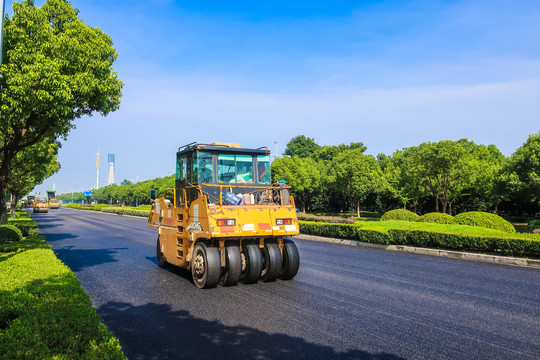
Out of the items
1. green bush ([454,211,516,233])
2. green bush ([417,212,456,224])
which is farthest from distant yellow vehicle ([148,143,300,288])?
green bush ([417,212,456,224])

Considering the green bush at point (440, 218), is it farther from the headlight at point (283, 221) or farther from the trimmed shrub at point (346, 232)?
the headlight at point (283, 221)

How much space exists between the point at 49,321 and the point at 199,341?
1871mm

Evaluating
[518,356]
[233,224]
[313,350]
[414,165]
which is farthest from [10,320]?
[414,165]

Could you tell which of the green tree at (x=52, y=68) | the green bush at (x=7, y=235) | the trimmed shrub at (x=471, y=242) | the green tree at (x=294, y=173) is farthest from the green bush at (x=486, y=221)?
the green tree at (x=294, y=173)

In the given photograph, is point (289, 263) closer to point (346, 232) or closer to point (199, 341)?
point (199, 341)

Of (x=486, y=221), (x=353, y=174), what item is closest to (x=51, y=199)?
(x=353, y=174)

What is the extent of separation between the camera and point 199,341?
5.09 m

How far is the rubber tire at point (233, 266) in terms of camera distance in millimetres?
8086

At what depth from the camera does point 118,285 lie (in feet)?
28.1

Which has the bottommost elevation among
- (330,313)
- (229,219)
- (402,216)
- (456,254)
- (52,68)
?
(456,254)

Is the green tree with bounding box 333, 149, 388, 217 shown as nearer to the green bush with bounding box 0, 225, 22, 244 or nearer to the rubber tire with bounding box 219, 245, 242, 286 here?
the green bush with bounding box 0, 225, 22, 244

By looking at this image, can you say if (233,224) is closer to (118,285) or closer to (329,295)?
(329,295)

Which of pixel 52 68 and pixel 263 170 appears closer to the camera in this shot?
pixel 52 68

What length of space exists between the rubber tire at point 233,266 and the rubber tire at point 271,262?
76 cm
